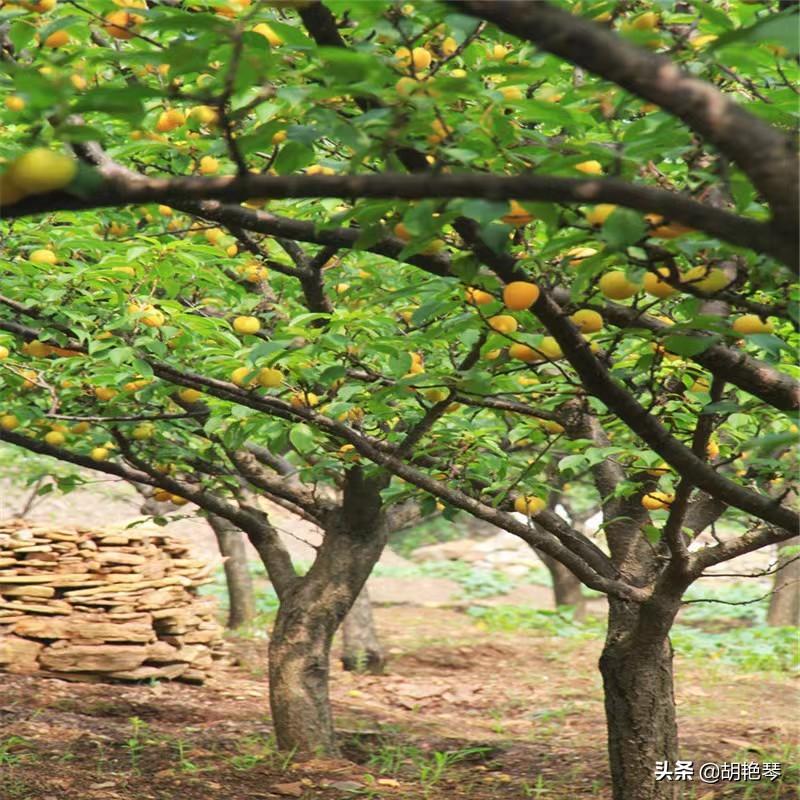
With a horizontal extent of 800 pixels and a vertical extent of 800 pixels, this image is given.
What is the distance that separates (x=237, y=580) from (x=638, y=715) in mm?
8193

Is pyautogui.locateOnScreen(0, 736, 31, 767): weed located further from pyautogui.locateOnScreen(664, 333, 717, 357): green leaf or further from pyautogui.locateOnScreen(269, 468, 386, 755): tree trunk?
pyautogui.locateOnScreen(664, 333, 717, 357): green leaf

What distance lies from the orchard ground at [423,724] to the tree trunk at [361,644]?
21 centimetres

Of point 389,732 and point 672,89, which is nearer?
point 672,89

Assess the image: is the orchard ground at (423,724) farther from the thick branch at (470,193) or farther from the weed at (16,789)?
the thick branch at (470,193)

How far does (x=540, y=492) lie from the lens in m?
4.23

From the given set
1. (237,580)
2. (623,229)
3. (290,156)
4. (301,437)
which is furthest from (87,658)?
(623,229)

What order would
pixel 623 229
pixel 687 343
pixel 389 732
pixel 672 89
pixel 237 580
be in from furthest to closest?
pixel 237 580 < pixel 389 732 < pixel 687 343 < pixel 623 229 < pixel 672 89

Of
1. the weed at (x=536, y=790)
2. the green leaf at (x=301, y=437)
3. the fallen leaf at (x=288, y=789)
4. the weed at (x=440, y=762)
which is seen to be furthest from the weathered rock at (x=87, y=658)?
the green leaf at (x=301, y=437)

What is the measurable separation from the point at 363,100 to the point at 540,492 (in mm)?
2281

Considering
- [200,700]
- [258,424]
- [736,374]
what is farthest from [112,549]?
[736,374]

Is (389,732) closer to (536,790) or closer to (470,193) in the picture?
(536,790)

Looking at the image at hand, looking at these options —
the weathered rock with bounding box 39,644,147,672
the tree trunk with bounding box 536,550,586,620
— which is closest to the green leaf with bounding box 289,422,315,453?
the weathered rock with bounding box 39,644,147,672

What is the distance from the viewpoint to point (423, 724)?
25.8 ft

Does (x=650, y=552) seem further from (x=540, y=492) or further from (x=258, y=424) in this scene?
(x=258, y=424)
